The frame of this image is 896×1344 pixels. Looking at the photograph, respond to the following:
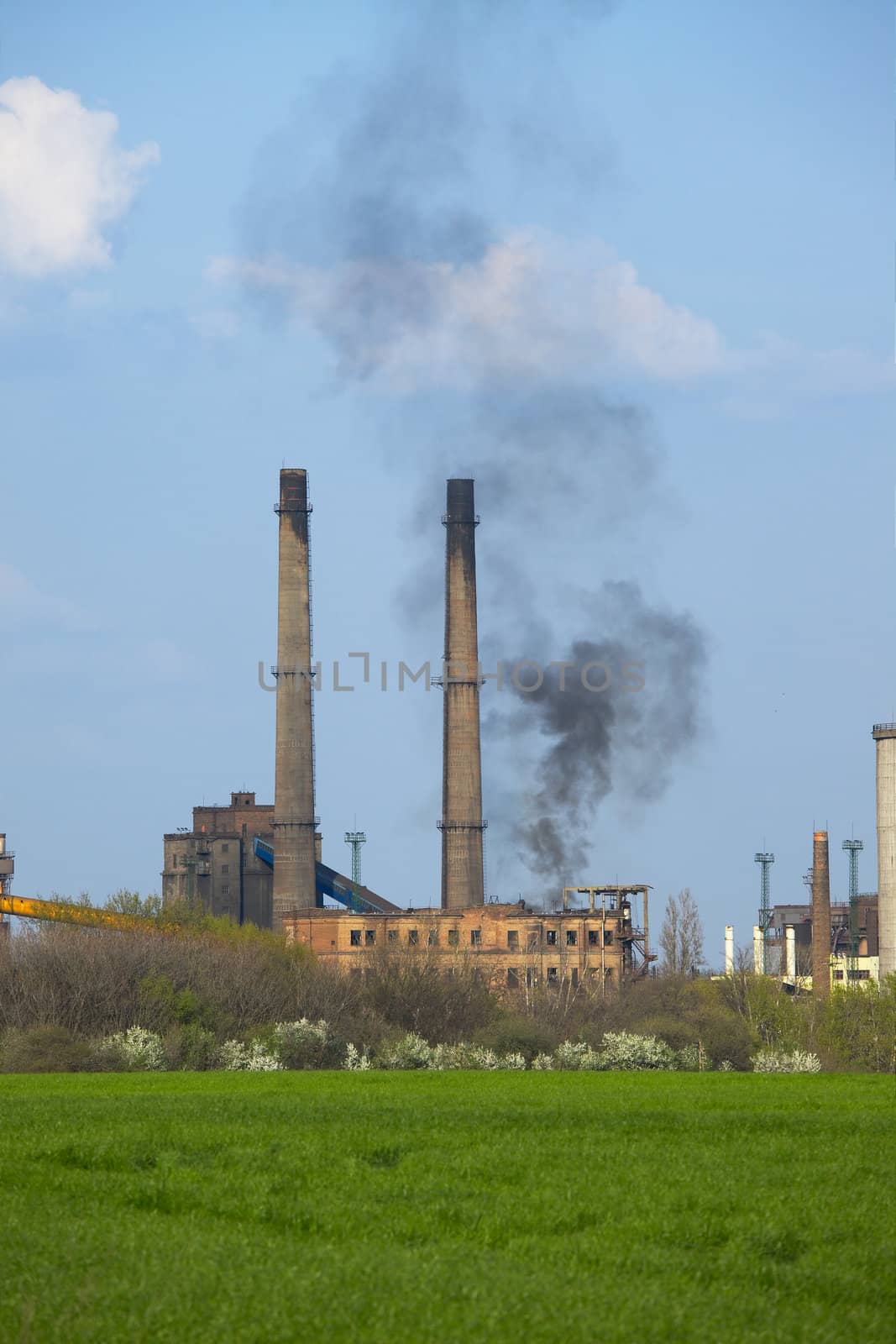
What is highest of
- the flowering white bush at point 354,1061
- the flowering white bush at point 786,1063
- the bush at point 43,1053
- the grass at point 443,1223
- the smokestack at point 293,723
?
the smokestack at point 293,723

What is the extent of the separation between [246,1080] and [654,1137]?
11.0 meters

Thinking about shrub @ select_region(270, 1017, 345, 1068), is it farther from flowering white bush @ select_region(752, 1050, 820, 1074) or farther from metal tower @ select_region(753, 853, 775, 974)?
metal tower @ select_region(753, 853, 775, 974)

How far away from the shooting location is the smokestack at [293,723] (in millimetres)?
78250

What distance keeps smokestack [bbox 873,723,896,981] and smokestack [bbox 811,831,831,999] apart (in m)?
2.50

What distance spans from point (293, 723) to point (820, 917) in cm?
2607

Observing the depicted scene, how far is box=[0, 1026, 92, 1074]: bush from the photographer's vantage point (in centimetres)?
3344

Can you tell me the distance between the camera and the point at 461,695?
3130 inches

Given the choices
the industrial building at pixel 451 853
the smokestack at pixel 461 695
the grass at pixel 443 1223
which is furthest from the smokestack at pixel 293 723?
the grass at pixel 443 1223

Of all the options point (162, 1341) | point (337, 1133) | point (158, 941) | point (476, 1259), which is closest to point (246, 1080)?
point (337, 1133)

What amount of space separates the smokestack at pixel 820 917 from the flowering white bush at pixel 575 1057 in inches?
1307

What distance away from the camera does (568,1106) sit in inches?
745

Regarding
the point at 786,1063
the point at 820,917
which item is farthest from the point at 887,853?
the point at 786,1063

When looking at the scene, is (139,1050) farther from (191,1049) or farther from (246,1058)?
(191,1049)

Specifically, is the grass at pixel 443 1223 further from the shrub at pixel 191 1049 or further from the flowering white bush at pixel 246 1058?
the shrub at pixel 191 1049
